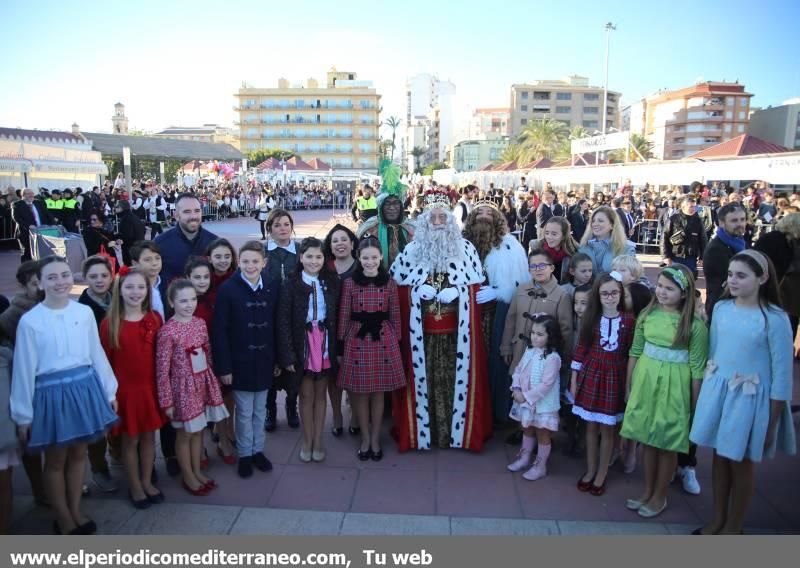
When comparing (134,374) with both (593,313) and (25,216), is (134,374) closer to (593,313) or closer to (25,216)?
(593,313)

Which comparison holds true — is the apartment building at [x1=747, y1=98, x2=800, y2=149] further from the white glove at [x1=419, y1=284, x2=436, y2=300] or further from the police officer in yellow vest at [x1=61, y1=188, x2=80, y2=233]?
the white glove at [x1=419, y1=284, x2=436, y2=300]

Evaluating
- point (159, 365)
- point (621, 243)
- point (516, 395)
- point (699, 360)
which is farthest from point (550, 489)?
point (159, 365)

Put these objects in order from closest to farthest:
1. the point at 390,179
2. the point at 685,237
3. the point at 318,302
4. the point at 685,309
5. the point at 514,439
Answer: the point at 685,309, the point at 318,302, the point at 514,439, the point at 390,179, the point at 685,237

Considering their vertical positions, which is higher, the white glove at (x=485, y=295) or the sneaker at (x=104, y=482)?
the white glove at (x=485, y=295)

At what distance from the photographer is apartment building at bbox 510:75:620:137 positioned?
282 ft

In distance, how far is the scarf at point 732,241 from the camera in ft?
15.8

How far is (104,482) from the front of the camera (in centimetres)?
368

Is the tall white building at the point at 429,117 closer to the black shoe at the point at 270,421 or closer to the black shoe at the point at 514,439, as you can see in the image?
the black shoe at the point at 270,421

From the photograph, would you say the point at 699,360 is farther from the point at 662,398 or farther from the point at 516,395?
the point at 516,395

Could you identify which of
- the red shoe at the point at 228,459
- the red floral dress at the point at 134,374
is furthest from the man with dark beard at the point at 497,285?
the red floral dress at the point at 134,374

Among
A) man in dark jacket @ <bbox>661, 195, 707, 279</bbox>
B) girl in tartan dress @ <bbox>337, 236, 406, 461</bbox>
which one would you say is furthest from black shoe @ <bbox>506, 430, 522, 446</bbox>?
man in dark jacket @ <bbox>661, 195, 707, 279</bbox>

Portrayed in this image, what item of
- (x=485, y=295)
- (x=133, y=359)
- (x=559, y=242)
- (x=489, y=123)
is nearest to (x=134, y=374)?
(x=133, y=359)

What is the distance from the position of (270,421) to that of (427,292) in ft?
5.87

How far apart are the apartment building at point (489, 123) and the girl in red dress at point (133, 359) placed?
104147mm
